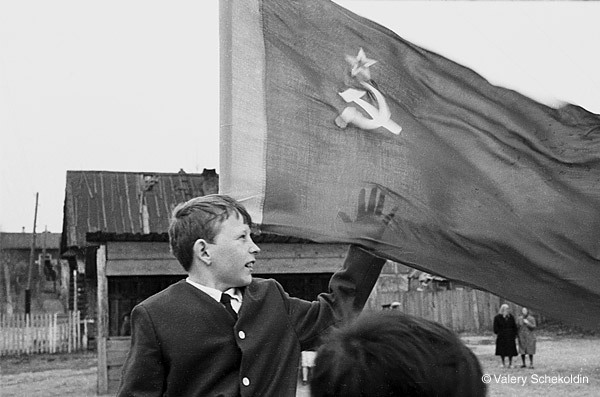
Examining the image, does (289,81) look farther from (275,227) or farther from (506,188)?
(506,188)

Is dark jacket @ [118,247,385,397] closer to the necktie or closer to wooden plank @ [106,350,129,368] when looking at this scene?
the necktie

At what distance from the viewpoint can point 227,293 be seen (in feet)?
9.29

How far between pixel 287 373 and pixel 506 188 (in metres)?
1.19

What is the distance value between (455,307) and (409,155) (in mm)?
22090

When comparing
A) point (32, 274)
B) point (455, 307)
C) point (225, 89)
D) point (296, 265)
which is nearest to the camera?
point (225, 89)

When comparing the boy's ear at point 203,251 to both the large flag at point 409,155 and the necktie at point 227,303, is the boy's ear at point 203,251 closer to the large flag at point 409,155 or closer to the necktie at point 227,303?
the necktie at point 227,303

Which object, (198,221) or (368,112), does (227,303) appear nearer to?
(198,221)

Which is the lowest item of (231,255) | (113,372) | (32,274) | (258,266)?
(113,372)

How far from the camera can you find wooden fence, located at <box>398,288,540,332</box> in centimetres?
2445

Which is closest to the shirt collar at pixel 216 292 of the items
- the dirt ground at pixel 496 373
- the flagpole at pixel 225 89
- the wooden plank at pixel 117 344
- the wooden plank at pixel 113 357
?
the flagpole at pixel 225 89

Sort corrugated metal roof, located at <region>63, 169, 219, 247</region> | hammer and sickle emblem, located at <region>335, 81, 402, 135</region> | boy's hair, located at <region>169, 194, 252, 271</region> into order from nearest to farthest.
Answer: boy's hair, located at <region>169, 194, 252, 271</region> → hammer and sickle emblem, located at <region>335, 81, 402, 135</region> → corrugated metal roof, located at <region>63, 169, 219, 247</region>

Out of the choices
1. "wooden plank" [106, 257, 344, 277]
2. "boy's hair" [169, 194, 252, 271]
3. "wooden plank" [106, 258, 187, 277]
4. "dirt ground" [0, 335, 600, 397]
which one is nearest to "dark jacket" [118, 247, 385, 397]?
"boy's hair" [169, 194, 252, 271]

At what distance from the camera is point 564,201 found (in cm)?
340

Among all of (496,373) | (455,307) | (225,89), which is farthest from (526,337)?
(225,89)
